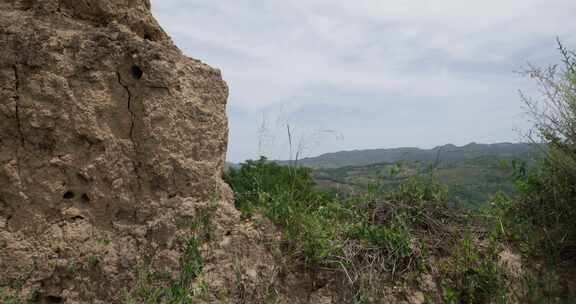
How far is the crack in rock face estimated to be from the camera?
126 inches

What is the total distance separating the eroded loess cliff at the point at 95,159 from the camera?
321 cm

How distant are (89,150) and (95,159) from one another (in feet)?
0.30

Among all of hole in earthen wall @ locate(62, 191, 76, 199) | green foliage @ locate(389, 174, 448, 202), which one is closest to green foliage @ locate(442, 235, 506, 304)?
green foliage @ locate(389, 174, 448, 202)

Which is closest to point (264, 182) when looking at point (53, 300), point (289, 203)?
point (289, 203)

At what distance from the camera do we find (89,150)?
11.2ft

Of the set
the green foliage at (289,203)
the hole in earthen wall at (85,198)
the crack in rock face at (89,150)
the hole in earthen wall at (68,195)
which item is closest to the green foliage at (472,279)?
the green foliage at (289,203)

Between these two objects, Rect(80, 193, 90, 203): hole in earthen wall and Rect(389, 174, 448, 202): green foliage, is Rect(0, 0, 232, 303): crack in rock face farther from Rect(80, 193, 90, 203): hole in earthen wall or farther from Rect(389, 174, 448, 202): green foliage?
Rect(389, 174, 448, 202): green foliage

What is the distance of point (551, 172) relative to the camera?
4.41 metres

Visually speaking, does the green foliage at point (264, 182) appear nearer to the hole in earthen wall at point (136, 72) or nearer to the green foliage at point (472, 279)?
the hole in earthen wall at point (136, 72)

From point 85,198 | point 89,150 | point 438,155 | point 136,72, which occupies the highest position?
point 136,72

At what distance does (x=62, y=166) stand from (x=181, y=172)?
0.90 m

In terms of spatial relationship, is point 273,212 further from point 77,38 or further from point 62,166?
point 77,38

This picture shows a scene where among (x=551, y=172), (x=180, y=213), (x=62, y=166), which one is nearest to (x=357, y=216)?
(x=180, y=213)

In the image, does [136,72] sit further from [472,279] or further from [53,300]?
[472,279]
